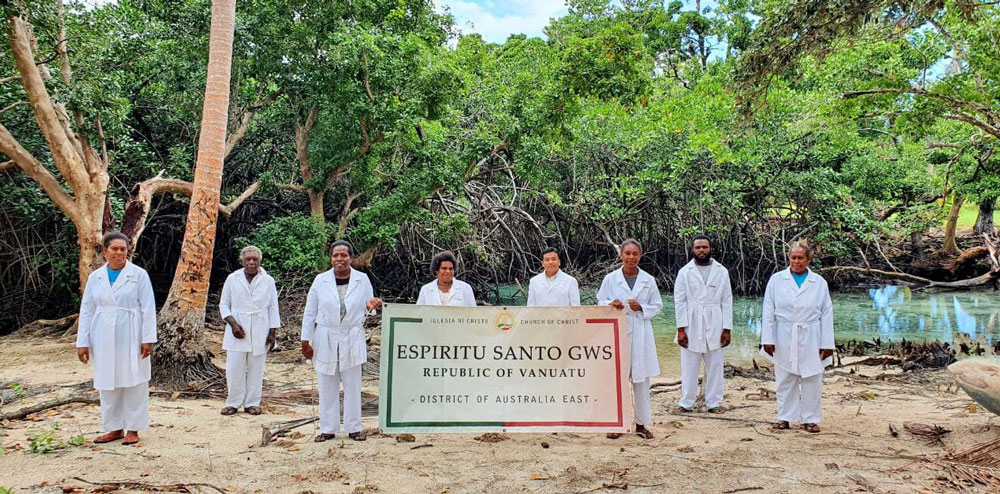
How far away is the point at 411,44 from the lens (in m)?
9.06

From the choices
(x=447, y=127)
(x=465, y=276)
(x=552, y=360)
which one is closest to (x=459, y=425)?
(x=552, y=360)

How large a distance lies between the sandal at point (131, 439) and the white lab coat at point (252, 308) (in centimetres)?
128

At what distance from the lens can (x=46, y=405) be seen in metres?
4.83

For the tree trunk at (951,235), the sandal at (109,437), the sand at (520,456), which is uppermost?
the tree trunk at (951,235)

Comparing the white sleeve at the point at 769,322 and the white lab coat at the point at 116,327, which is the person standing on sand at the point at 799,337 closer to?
the white sleeve at the point at 769,322

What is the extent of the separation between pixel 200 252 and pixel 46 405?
6.23 ft

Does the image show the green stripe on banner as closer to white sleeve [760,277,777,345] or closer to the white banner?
the white banner

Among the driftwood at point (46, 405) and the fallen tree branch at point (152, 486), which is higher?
the driftwood at point (46, 405)

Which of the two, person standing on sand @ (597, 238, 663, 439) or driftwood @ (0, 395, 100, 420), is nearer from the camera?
person standing on sand @ (597, 238, 663, 439)

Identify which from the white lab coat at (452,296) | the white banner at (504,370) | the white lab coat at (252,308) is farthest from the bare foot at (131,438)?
the white lab coat at (452,296)

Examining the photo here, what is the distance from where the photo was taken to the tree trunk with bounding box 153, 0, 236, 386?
596 centimetres

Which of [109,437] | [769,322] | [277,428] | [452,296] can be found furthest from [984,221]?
[109,437]

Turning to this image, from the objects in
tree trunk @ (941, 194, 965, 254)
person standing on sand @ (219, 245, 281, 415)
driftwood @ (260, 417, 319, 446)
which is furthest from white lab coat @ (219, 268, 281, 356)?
tree trunk @ (941, 194, 965, 254)

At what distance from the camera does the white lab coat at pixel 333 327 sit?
414cm
